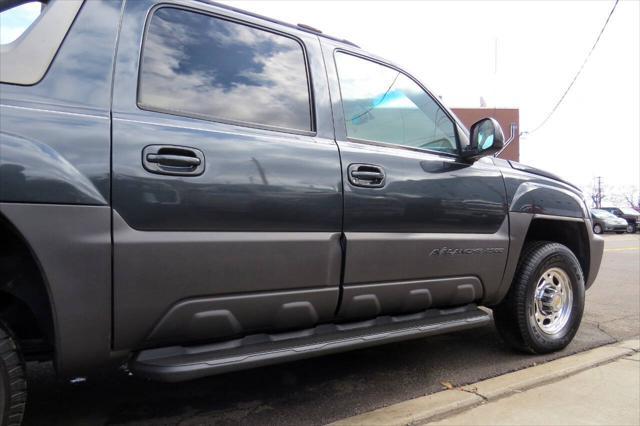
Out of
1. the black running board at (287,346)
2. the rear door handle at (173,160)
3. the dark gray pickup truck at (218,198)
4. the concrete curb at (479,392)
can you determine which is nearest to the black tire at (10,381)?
the dark gray pickup truck at (218,198)

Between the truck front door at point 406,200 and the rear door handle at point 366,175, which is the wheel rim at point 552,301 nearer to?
the truck front door at point 406,200

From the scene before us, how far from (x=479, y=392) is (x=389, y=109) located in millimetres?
1951

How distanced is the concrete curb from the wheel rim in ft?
0.92

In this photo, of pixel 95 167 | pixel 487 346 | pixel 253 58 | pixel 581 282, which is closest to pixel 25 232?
pixel 95 167

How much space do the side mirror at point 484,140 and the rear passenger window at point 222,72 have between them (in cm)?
127

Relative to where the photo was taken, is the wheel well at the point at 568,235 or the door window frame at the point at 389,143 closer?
the door window frame at the point at 389,143

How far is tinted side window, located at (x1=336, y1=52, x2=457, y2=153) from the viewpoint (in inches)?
124

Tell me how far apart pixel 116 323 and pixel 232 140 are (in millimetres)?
994

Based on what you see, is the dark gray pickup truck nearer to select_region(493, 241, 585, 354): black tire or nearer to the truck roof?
the truck roof

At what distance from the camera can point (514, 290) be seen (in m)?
3.89

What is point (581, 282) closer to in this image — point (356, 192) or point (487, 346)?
point (487, 346)

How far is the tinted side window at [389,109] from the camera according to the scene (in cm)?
316

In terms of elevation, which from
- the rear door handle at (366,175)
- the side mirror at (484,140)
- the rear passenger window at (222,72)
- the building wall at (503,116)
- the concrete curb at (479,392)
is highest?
the building wall at (503,116)

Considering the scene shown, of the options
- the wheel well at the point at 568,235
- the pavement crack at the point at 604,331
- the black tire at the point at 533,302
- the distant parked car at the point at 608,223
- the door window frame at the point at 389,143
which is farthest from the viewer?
the distant parked car at the point at 608,223
